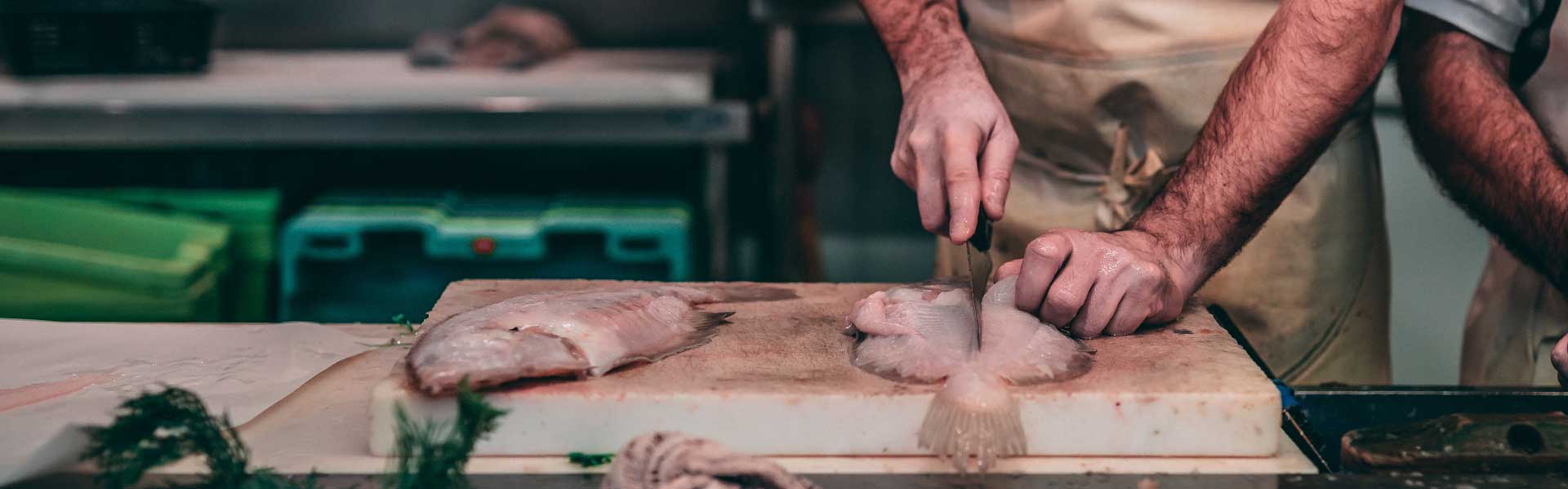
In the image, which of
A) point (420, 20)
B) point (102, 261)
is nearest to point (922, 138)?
point (102, 261)

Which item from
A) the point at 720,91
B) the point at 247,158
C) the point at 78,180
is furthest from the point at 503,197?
the point at 78,180

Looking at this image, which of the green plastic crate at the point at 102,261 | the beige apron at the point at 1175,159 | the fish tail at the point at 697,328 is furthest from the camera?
the green plastic crate at the point at 102,261

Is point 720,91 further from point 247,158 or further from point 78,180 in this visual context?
point 78,180

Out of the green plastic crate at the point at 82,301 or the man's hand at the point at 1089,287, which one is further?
the green plastic crate at the point at 82,301

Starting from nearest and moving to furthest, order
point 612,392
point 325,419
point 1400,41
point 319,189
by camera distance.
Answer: point 612,392
point 325,419
point 1400,41
point 319,189

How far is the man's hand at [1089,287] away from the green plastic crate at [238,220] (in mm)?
2369

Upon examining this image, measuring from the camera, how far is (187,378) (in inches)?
63.7

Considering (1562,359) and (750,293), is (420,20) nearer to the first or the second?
(750,293)

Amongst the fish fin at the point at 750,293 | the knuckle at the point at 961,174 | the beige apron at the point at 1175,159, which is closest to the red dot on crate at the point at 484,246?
the beige apron at the point at 1175,159

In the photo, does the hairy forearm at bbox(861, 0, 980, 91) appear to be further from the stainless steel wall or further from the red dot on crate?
the stainless steel wall

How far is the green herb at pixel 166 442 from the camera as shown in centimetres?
117

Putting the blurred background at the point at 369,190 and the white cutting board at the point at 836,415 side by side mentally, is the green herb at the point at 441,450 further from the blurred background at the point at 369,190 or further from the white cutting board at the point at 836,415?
the blurred background at the point at 369,190

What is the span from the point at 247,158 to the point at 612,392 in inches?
115

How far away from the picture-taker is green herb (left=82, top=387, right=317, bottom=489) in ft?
3.83
